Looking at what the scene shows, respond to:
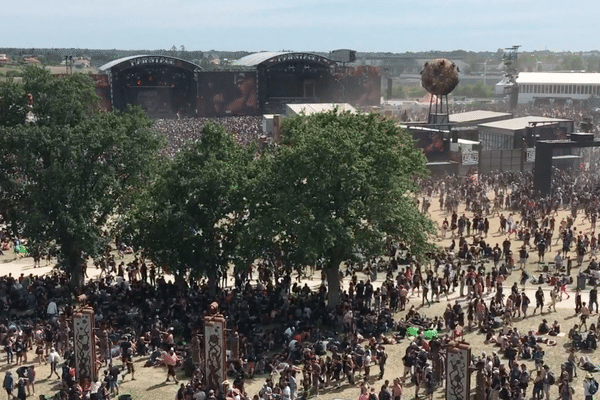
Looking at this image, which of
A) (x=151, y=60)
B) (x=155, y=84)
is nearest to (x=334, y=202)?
(x=151, y=60)

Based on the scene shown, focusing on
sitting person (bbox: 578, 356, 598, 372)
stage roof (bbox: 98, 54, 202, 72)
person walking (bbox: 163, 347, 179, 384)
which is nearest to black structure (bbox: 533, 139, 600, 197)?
sitting person (bbox: 578, 356, 598, 372)

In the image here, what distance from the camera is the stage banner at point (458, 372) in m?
23.1

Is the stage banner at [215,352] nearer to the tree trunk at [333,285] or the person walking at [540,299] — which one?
the tree trunk at [333,285]

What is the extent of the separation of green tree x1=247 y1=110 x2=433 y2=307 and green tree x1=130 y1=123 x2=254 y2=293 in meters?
1.31

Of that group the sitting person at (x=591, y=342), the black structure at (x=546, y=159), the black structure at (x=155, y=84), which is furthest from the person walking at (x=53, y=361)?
the black structure at (x=155, y=84)

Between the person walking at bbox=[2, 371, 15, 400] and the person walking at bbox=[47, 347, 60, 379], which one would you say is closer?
the person walking at bbox=[2, 371, 15, 400]

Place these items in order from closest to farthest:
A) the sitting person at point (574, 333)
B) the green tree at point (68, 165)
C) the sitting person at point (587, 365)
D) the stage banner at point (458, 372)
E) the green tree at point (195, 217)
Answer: the stage banner at point (458, 372) → the sitting person at point (587, 365) → the sitting person at point (574, 333) → the green tree at point (195, 217) → the green tree at point (68, 165)

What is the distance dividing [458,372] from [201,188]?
1446 cm

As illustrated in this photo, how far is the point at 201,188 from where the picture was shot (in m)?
34.1

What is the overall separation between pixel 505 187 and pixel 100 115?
1225 inches

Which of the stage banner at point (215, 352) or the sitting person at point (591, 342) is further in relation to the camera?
the sitting person at point (591, 342)

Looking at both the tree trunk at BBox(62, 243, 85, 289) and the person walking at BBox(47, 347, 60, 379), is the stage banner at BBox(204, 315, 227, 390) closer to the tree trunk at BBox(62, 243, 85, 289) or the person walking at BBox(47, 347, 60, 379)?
the person walking at BBox(47, 347, 60, 379)

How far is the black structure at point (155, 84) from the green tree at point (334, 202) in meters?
68.6

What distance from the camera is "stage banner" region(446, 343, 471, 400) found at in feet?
75.7
